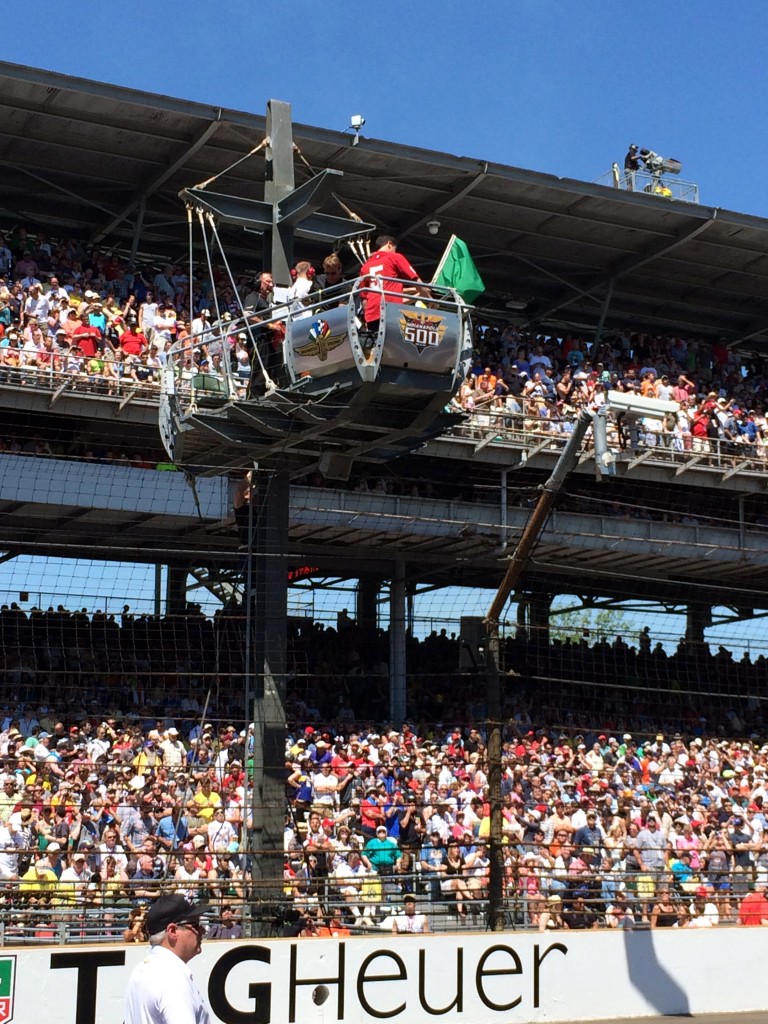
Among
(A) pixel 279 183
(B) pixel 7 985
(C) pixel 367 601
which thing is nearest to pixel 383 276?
(A) pixel 279 183

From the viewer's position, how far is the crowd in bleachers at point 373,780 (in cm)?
1391

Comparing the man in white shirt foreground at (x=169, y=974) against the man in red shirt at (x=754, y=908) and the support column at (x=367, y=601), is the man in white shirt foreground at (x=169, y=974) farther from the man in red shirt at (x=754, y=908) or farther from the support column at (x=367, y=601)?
the support column at (x=367, y=601)

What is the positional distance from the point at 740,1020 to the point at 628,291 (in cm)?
1817

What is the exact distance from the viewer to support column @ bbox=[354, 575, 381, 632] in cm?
2539

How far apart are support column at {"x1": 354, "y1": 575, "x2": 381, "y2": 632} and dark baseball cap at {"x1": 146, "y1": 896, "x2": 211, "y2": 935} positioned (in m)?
19.8

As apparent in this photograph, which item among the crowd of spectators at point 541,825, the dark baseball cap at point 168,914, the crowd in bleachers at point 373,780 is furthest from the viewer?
the crowd of spectators at point 541,825

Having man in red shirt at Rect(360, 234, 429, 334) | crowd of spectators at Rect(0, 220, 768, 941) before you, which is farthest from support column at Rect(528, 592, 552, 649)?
man in red shirt at Rect(360, 234, 429, 334)

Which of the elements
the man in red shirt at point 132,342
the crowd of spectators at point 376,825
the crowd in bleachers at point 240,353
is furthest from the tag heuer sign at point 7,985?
the man in red shirt at point 132,342

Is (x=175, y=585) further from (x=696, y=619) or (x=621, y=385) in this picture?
(x=696, y=619)

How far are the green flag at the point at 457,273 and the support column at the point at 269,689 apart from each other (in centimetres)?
263

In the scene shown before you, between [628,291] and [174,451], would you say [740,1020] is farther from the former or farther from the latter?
[628,291]

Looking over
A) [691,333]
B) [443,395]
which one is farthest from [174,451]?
[691,333]

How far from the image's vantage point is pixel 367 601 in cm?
2714

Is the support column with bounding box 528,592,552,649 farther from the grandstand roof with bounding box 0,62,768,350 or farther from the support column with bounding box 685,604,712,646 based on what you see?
the grandstand roof with bounding box 0,62,768,350
